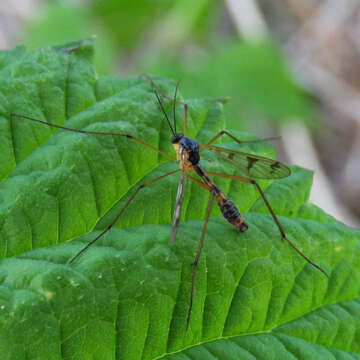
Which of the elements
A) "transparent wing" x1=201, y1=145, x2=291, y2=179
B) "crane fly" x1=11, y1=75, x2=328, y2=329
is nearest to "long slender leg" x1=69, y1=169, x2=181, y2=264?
"crane fly" x1=11, y1=75, x2=328, y2=329

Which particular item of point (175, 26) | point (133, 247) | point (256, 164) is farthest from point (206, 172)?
point (175, 26)

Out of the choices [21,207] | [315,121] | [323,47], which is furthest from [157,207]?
[323,47]

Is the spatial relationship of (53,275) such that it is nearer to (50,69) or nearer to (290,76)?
(50,69)

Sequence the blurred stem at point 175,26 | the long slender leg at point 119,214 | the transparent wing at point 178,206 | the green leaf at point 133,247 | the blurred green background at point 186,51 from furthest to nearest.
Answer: the blurred stem at point 175,26
the blurred green background at point 186,51
the transparent wing at point 178,206
the long slender leg at point 119,214
the green leaf at point 133,247

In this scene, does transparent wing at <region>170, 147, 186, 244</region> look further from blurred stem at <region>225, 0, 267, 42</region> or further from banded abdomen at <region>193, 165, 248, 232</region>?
blurred stem at <region>225, 0, 267, 42</region>

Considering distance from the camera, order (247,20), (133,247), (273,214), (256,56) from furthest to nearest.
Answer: (247,20) < (256,56) < (273,214) < (133,247)

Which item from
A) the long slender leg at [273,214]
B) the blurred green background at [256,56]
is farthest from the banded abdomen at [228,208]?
the blurred green background at [256,56]

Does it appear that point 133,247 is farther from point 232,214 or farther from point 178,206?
point 232,214

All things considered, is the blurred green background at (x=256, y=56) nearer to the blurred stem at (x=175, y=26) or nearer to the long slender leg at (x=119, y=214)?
the blurred stem at (x=175, y=26)
